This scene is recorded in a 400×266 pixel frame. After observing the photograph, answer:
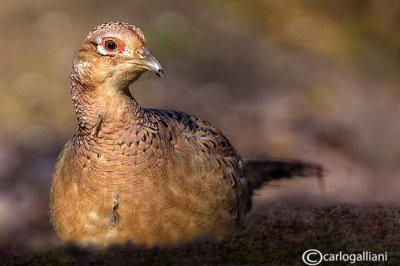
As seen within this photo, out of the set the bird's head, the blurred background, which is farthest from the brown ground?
the blurred background

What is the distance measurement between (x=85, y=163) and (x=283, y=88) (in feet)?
27.9

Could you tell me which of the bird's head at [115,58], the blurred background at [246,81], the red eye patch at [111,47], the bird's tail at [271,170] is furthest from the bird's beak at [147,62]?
the blurred background at [246,81]

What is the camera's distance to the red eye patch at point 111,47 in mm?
5267

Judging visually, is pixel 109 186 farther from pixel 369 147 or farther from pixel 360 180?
pixel 369 147

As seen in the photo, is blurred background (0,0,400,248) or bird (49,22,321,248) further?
blurred background (0,0,400,248)

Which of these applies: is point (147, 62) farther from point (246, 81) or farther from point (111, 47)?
point (246, 81)

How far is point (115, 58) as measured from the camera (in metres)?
5.25

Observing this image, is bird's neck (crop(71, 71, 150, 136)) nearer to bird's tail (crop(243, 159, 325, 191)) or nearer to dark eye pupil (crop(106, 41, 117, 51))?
dark eye pupil (crop(106, 41, 117, 51))

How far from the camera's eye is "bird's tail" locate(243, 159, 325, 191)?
25.6 ft

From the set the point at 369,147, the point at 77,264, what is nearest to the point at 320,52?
the point at 369,147

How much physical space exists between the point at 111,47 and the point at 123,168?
1075mm

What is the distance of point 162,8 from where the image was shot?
1587 centimetres

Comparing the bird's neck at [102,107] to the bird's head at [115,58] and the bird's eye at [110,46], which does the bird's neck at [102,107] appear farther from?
the bird's eye at [110,46]

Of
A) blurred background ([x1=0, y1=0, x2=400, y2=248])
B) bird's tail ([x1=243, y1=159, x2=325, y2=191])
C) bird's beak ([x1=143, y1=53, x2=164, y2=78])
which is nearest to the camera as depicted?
bird's beak ([x1=143, y1=53, x2=164, y2=78])
